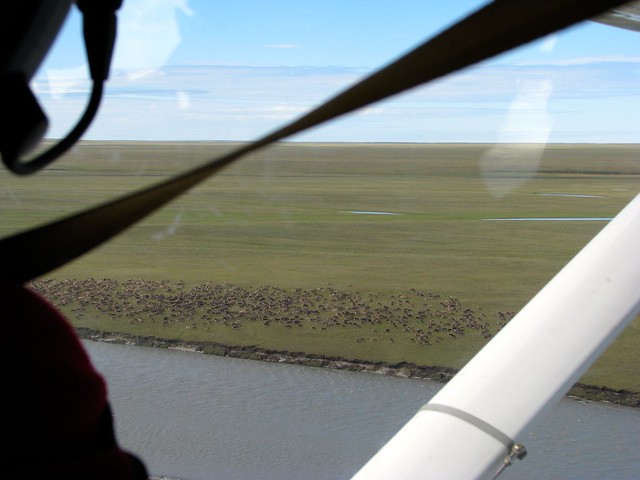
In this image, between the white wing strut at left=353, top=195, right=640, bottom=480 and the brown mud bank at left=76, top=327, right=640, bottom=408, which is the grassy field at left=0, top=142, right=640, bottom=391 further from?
the white wing strut at left=353, top=195, right=640, bottom=480

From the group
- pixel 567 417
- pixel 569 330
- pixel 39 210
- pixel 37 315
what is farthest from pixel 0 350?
pixel 567 417

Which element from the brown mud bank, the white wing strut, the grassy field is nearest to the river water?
the brown mud bank

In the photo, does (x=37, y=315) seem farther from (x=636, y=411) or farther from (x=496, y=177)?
(x=636, y=411)

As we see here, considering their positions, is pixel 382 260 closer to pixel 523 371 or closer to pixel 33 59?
pixel 523 371

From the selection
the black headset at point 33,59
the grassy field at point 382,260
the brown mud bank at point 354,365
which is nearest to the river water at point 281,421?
the brown mud bank at point 354,365

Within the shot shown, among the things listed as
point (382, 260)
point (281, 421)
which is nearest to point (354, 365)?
point (281, 421)

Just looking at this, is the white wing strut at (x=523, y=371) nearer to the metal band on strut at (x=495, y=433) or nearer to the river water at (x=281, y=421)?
the metal band on strut at (x=495, y=433)
